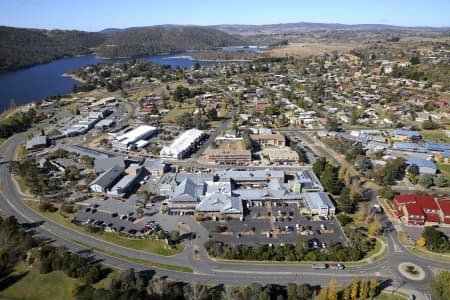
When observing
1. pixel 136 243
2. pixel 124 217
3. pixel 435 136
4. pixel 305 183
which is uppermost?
pixel 435 136

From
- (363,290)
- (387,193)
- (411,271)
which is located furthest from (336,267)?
(387,193)

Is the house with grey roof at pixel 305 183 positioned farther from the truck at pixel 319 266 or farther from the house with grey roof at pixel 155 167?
the house with grey roof at pixel 155 167

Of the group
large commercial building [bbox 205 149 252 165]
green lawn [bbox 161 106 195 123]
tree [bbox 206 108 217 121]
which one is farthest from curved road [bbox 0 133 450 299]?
tree [bbox 206 108 217 121]

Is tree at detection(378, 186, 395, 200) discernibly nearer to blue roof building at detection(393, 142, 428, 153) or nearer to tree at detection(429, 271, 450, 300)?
tree at detection(429, 271, 450, 300)

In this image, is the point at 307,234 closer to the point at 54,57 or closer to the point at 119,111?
the point at 119,111

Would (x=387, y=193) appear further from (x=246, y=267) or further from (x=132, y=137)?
(x=132, y=137)

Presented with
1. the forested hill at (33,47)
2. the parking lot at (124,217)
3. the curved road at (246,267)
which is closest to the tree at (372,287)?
the curved road at (246,267)

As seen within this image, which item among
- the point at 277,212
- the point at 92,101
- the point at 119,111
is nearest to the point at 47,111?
the point at 92,101
